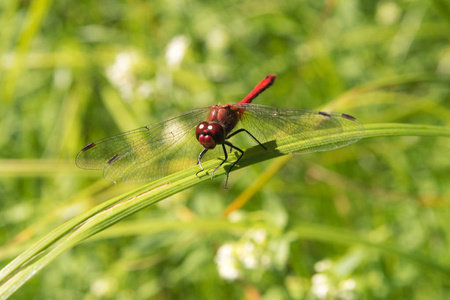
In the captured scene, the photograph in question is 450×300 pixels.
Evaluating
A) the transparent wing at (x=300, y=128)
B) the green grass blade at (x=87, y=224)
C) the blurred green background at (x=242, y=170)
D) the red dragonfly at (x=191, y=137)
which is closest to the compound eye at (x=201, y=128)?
the red dragonfly at (x=191, y=137)

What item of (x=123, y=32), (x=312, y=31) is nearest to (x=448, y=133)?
(x=312, y=31)

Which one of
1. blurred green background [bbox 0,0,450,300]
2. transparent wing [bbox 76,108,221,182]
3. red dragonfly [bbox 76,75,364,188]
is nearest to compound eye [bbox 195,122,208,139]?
red dragonfly [bbox 76,75,364,188]

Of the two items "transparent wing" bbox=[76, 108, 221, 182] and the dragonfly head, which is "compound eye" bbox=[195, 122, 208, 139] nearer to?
the dragonfly head

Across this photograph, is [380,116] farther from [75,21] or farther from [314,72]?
[75,21]

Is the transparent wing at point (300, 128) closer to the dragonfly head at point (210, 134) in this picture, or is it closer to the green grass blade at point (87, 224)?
the green grass blade at point (87, 224)

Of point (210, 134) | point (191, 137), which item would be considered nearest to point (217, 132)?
point (210, 134)
